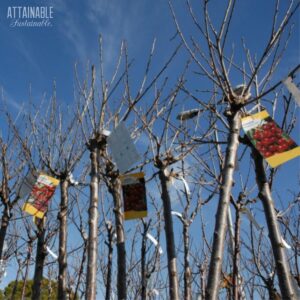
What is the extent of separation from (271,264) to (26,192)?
4.15 meters

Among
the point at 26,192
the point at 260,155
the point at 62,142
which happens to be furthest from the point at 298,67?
the point at 26,192

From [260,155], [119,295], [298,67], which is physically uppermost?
[298,67]

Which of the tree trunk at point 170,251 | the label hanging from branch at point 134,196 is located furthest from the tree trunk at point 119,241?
the tree trunk at point 170,251

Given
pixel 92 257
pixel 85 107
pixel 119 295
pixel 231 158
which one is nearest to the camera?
pixel 231 158

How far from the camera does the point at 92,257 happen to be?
342 cm

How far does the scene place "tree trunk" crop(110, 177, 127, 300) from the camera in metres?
4.14

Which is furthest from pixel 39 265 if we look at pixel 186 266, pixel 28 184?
pixel 186 266

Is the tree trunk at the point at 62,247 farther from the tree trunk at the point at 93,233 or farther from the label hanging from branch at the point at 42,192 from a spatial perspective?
the tree trunk at the point at 93,233

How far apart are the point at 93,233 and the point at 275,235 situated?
1.69m

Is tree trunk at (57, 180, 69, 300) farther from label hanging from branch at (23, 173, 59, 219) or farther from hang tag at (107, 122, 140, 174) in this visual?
hang tag at (107, 122, 140, 174)

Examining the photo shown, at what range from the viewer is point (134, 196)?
14.1 ft

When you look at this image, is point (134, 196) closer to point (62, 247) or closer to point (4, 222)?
point (62, 247)

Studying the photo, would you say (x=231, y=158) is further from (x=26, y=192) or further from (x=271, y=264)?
(x=271, y=264)

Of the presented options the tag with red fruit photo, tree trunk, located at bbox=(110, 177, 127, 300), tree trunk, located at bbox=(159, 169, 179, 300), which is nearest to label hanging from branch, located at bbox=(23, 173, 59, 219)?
tree trunk, located at bbox=(110, 177, 127, 300)
